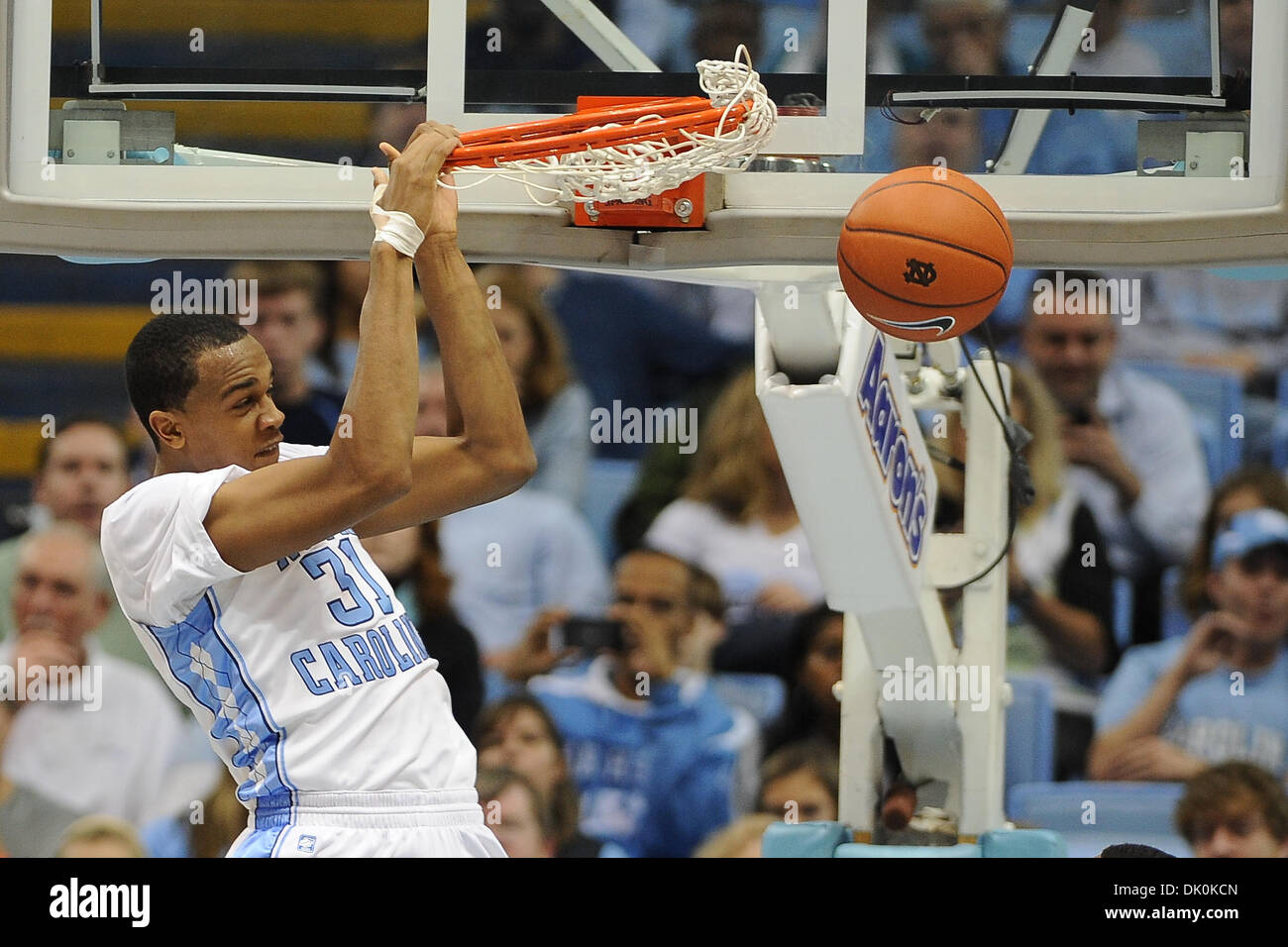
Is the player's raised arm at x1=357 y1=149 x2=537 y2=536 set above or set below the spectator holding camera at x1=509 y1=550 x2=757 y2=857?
above

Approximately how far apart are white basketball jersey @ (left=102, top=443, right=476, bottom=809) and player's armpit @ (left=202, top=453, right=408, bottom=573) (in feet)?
0.24

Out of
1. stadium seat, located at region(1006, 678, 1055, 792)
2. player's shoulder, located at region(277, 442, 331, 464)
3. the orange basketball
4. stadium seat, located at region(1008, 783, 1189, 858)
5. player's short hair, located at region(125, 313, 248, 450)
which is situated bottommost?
stadium seat, located at region(1008, 783, 1189, 858)

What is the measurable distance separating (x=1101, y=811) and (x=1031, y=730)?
12.7 inches

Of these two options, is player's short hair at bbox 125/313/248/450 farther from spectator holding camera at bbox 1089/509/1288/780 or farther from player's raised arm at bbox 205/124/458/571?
spectator holding camera at bbox 1089/509/1288/780

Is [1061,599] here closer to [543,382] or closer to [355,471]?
[543,382]

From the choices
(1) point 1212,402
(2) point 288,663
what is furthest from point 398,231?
(1) point 1212,402

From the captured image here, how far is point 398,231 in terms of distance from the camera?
237cm

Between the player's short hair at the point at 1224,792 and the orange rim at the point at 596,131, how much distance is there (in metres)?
3.42

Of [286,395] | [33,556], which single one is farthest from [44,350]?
[286,395]

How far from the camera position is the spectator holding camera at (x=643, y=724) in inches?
215

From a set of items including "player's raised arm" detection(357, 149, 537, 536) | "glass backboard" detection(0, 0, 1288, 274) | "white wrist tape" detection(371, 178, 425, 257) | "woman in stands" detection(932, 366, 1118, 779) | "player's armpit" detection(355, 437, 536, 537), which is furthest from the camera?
"woman in stands" detection(932, 366, 1118, 779)

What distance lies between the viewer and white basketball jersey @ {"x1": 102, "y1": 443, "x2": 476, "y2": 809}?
7.91ft

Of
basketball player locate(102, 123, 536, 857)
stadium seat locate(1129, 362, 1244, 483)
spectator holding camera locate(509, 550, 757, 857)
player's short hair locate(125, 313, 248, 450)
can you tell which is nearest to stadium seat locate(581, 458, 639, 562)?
spectator holding camera locate(509, 550, 757, 857)
